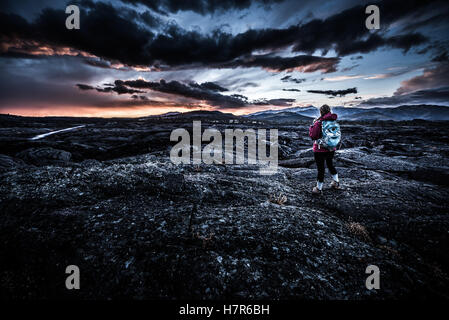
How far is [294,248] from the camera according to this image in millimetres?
5676

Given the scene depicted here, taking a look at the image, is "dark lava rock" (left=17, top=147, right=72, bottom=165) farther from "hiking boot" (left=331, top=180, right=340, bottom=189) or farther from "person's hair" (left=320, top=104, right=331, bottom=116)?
"hiking boot" (left=331, top=180, right=340, bottom=189)

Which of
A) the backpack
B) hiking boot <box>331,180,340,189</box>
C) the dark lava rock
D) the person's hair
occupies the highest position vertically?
the person's hair

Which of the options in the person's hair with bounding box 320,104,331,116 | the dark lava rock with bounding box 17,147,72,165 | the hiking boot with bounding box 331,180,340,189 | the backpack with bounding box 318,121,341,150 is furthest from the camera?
the dark lava rock with bounding box 17,147,72,165

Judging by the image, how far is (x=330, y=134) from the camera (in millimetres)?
8836

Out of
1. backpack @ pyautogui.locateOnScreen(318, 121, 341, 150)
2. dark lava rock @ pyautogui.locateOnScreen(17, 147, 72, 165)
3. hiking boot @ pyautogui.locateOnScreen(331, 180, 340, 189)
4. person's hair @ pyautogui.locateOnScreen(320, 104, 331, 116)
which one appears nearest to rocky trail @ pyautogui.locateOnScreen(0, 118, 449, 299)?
hiking boot @ pyautogui.locateOnScreen(331, 180, 340, 189)

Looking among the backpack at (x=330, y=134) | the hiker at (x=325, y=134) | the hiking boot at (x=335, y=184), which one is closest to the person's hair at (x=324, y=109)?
the hiker at (x=325, y=134)

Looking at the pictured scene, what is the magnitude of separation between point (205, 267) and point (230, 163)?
12820mm

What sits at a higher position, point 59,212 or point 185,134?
point 185,134

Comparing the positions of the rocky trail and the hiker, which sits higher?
the hiker

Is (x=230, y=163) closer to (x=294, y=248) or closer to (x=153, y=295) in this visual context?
(x=294, y=248)

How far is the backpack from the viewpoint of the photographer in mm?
8797

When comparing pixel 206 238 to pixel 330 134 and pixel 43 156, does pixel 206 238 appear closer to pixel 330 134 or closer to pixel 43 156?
pixel 330 134

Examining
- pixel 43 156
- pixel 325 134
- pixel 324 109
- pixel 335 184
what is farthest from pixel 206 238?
pixel 43 156

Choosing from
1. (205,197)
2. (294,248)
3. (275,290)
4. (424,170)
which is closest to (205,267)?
(275,290)
